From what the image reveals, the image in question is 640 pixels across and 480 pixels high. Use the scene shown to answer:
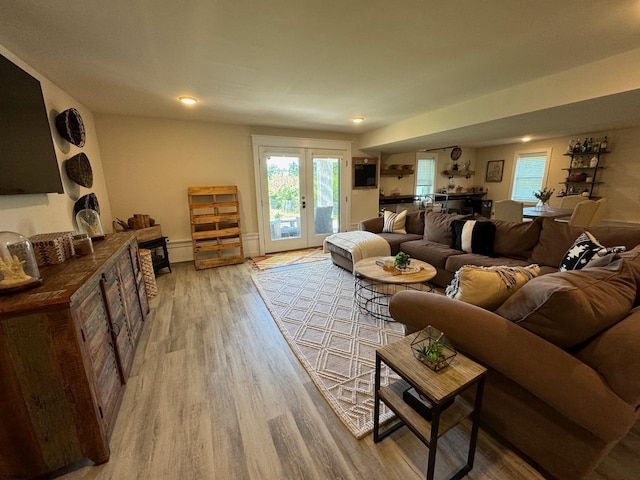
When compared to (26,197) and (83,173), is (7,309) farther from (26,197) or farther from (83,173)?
(83,173)

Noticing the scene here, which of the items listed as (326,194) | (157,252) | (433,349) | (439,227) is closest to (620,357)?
(433,349)

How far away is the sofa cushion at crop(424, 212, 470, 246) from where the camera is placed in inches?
137

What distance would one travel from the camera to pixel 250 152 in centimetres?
448

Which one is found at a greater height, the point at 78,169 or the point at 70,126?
the point at 70,126

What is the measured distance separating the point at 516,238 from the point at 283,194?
3.59 metres

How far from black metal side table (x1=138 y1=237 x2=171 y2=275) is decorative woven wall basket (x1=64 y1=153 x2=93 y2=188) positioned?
39.5 inches

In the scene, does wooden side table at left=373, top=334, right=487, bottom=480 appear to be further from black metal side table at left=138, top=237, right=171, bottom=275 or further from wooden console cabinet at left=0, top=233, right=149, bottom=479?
black metal side table at left=138, top=237, right=171, bottom=275

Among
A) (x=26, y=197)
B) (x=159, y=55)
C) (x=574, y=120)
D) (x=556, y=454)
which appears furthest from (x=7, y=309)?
(x=574, y=120)

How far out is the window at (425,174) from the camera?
666cm

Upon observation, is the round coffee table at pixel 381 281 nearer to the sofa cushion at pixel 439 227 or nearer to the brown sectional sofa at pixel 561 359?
the sofa cushion at pixel 439 227

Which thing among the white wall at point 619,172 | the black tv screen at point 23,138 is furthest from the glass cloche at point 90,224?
the white wall at point 619,172

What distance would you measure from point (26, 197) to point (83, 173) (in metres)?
1.01

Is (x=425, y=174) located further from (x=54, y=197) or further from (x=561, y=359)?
(x=54, y=197)

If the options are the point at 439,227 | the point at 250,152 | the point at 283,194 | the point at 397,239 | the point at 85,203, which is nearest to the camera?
Answer: the point at 85,203
